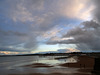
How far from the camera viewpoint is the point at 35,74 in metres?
27.1

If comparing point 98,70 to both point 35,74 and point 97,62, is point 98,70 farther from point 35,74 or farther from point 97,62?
point 35,74

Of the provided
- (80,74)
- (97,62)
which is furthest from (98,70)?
(80,74)

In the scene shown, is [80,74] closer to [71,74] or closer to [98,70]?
[71,74]

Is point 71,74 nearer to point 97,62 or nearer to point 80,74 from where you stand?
point 80,74

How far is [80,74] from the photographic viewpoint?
25703 millimetres

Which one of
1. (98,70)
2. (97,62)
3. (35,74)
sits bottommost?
(35,74)

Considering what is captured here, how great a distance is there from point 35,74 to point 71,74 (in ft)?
30.2

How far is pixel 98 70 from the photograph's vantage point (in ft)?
71.8

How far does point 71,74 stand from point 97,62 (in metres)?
7.12

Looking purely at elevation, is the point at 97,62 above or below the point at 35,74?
above

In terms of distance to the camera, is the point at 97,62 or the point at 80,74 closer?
the point at 97,62

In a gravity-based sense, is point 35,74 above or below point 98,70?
below

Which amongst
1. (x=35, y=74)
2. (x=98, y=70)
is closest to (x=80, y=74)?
(x=98, y=70)

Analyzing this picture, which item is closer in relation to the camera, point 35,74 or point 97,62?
point 97,62
